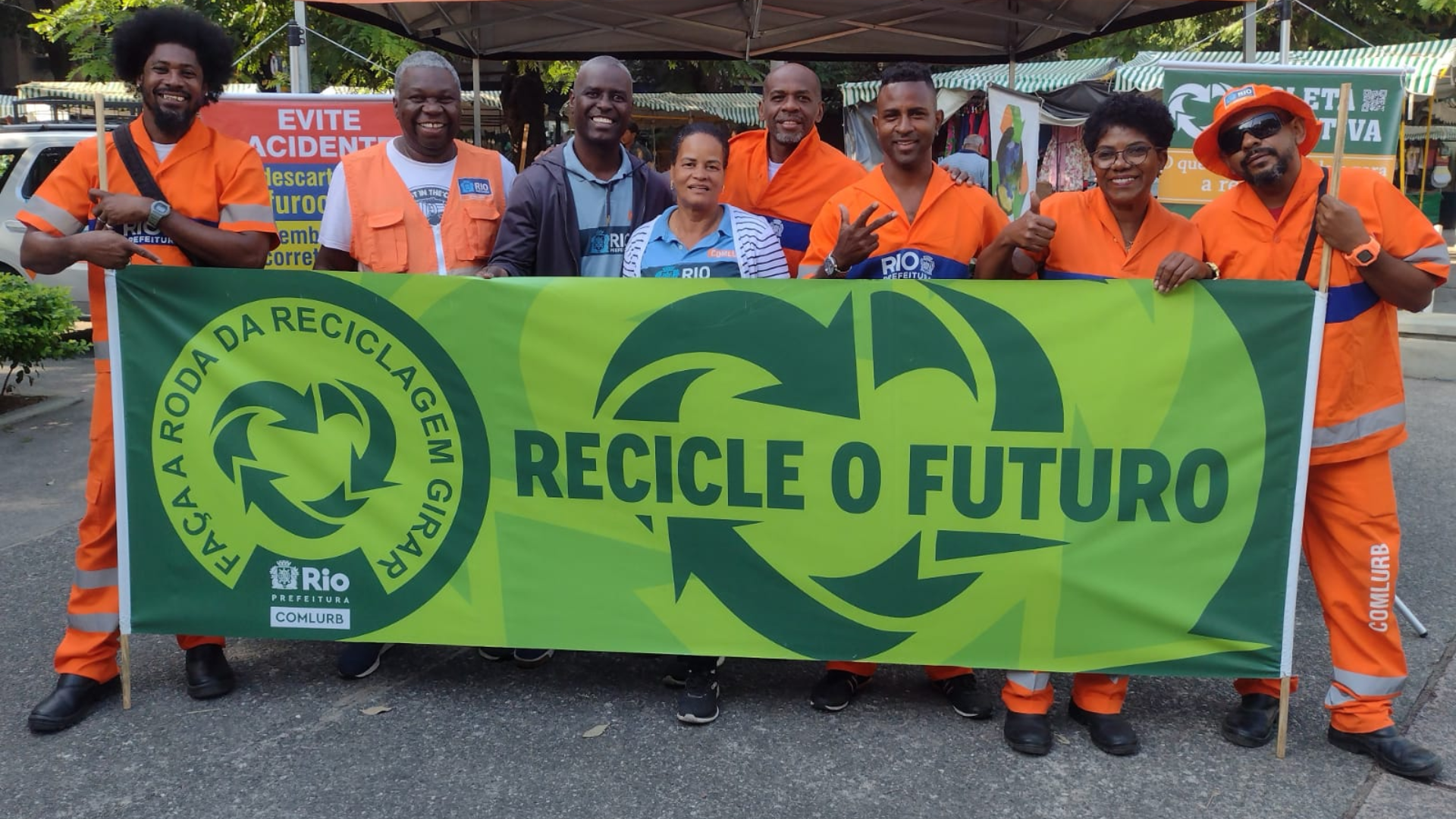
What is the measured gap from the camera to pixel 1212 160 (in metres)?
3.53

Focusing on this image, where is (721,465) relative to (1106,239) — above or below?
below

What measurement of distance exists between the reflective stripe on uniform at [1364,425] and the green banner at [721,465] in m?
0.11

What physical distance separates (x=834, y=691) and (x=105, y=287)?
2.65 meters

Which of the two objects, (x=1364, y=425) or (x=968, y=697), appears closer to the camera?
(x=1364, y=425)

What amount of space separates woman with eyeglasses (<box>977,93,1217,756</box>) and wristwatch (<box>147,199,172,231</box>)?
2500mm

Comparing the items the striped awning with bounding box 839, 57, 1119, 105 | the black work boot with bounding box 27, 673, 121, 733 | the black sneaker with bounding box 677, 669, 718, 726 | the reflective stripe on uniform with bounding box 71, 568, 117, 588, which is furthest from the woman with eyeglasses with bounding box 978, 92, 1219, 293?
the striped awning with bounding box 839, 57, 1119, 105

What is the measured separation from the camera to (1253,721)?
3436 millimetres

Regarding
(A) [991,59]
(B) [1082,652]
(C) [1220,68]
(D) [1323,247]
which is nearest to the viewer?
(D) [1323,247]

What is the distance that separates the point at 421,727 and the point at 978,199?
2.41m

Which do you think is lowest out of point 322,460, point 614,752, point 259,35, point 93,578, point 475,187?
point 614,752

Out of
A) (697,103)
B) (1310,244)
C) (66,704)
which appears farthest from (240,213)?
(697,103)

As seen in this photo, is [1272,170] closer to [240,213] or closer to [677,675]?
[677,675]

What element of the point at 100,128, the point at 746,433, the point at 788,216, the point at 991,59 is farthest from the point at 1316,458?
the point at 991,59

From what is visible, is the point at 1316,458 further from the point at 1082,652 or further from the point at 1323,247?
the point at 1082,652
